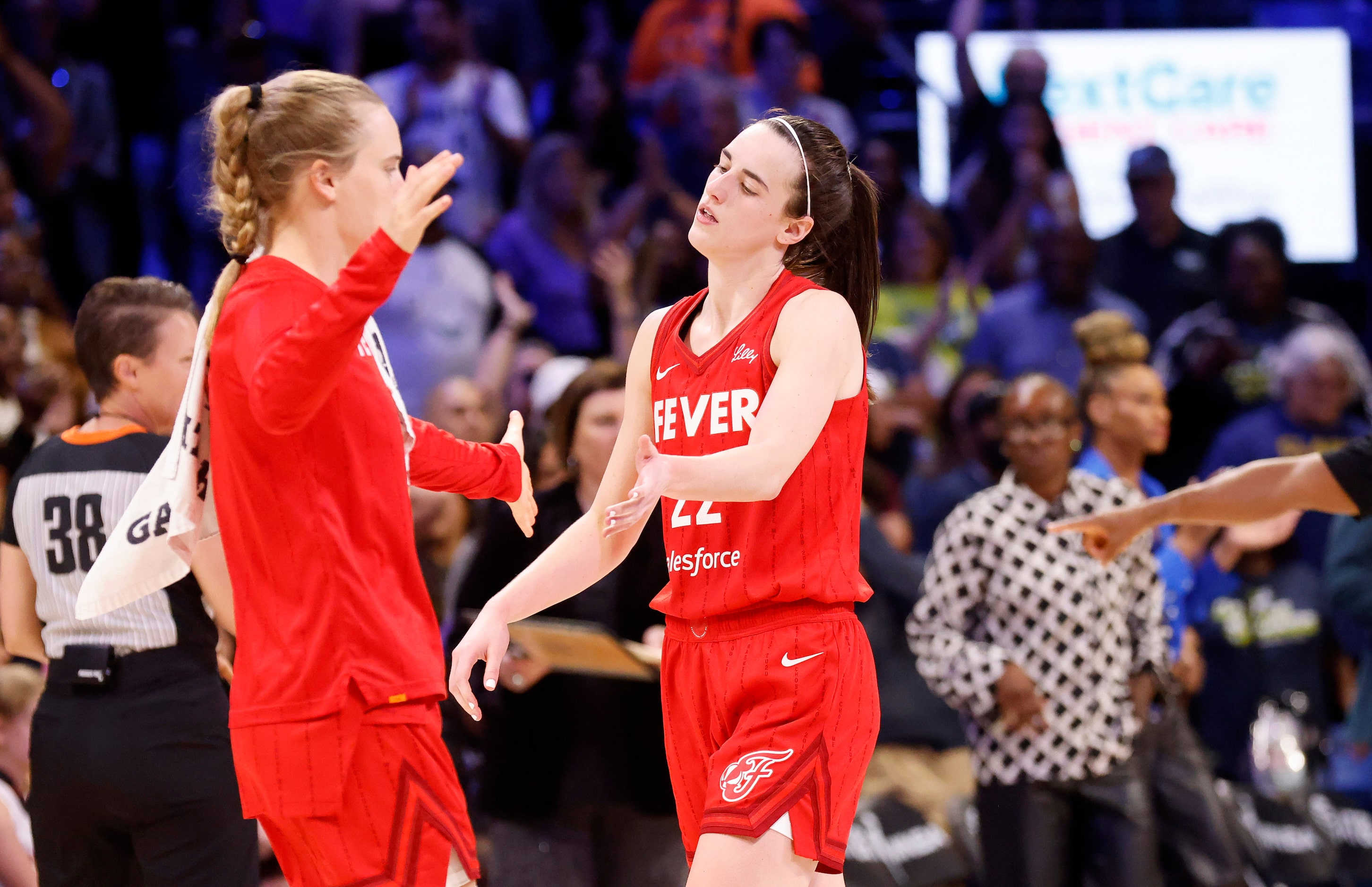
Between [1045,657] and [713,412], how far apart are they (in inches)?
92.3

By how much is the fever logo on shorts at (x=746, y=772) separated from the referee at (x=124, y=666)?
1.18 meters

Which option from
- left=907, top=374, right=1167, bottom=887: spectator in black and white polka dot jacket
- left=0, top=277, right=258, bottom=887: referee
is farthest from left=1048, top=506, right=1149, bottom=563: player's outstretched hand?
left=0, top=277, right=258, bottom=887: referee

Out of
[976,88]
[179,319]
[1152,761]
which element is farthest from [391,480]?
[976,88]

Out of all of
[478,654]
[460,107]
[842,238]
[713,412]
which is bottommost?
[478,654]

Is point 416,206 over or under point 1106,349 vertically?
over

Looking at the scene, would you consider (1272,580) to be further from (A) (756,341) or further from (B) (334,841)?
(B) (334,841)

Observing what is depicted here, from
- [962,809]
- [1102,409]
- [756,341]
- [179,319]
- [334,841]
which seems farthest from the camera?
[962,809]

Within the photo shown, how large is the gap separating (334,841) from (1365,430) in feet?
18.8

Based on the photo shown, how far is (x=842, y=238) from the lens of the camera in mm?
3031

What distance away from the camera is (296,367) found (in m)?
2.36

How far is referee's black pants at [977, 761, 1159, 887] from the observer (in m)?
4.65

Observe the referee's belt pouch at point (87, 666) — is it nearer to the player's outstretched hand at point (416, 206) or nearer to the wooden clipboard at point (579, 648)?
the wooden clipboard at point (579, 648)

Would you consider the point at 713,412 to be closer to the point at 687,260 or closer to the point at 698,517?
the point at 698,517

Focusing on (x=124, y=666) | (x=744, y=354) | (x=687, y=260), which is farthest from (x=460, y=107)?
(x=744, y=354)
